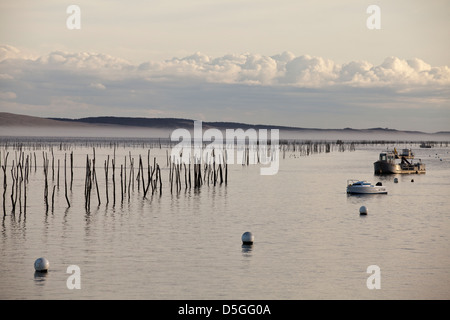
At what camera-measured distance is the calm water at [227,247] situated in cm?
2527

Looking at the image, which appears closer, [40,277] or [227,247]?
[40,277]

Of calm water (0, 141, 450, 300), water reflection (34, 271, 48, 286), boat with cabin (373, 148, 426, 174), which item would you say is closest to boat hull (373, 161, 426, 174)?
boat with cabin (373, 148, 426, 174)

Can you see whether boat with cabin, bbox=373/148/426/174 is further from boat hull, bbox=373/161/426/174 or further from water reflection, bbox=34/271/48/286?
water reflection, bbox=34/271/48/286

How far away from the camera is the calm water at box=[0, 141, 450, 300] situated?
2527 centimetres

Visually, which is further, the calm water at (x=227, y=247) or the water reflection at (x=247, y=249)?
the water reflection at (x=247, y=249)

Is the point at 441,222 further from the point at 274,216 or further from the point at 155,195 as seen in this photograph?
the point at 155,195

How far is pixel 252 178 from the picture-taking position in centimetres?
8656

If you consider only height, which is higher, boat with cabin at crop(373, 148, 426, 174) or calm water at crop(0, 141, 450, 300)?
boat with cabin at crop(373, 148, 426, 174)

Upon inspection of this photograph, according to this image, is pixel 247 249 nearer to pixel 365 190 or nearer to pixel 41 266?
pixel 41 266

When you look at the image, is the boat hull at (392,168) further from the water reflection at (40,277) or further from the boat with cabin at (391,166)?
the water reflection at (40,277)

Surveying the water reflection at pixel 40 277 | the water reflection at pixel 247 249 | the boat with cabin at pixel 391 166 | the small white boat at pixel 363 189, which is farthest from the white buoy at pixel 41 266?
the boat with cabin at pixel 391 166

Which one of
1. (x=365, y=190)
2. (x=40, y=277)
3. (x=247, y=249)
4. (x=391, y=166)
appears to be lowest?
(x=40, y=277)

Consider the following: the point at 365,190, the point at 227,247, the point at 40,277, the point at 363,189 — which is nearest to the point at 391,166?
the point at 365,190

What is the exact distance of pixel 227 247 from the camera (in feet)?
111
